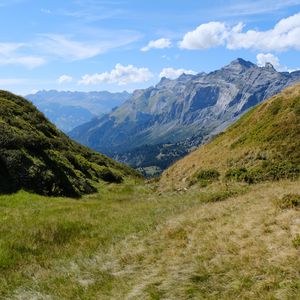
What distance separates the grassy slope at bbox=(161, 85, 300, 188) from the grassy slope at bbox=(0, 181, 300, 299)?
1565 cm

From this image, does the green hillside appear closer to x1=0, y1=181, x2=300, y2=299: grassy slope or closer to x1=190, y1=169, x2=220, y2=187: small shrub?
x1=0, y1=181, x2=300, y2=299: grassy slope

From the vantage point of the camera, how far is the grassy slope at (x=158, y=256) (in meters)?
10.1

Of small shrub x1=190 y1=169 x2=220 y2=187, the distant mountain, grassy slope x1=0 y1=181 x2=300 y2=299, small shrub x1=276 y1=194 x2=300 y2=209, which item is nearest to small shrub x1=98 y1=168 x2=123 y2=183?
the distant mountain

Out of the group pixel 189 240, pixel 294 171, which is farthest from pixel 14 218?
pixel 294 171

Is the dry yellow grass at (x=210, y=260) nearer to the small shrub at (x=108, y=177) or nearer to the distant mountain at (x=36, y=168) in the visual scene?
the distant mountain at (x=36, y=168)

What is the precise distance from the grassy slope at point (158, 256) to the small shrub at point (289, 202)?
0.28 metres

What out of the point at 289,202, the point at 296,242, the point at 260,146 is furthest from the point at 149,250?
the point at 260,146

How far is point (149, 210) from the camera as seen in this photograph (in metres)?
24.3

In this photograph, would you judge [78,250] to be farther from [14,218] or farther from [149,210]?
[149,210]

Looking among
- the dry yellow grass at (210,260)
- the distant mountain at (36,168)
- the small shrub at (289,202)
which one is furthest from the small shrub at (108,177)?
the small shrub at (289,202)

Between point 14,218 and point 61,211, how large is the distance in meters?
3.36

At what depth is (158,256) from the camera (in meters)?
13.2

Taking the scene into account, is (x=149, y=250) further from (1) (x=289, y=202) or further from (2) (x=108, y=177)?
(2) (x=108, y=177)

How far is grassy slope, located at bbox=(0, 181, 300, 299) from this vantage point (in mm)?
10109
